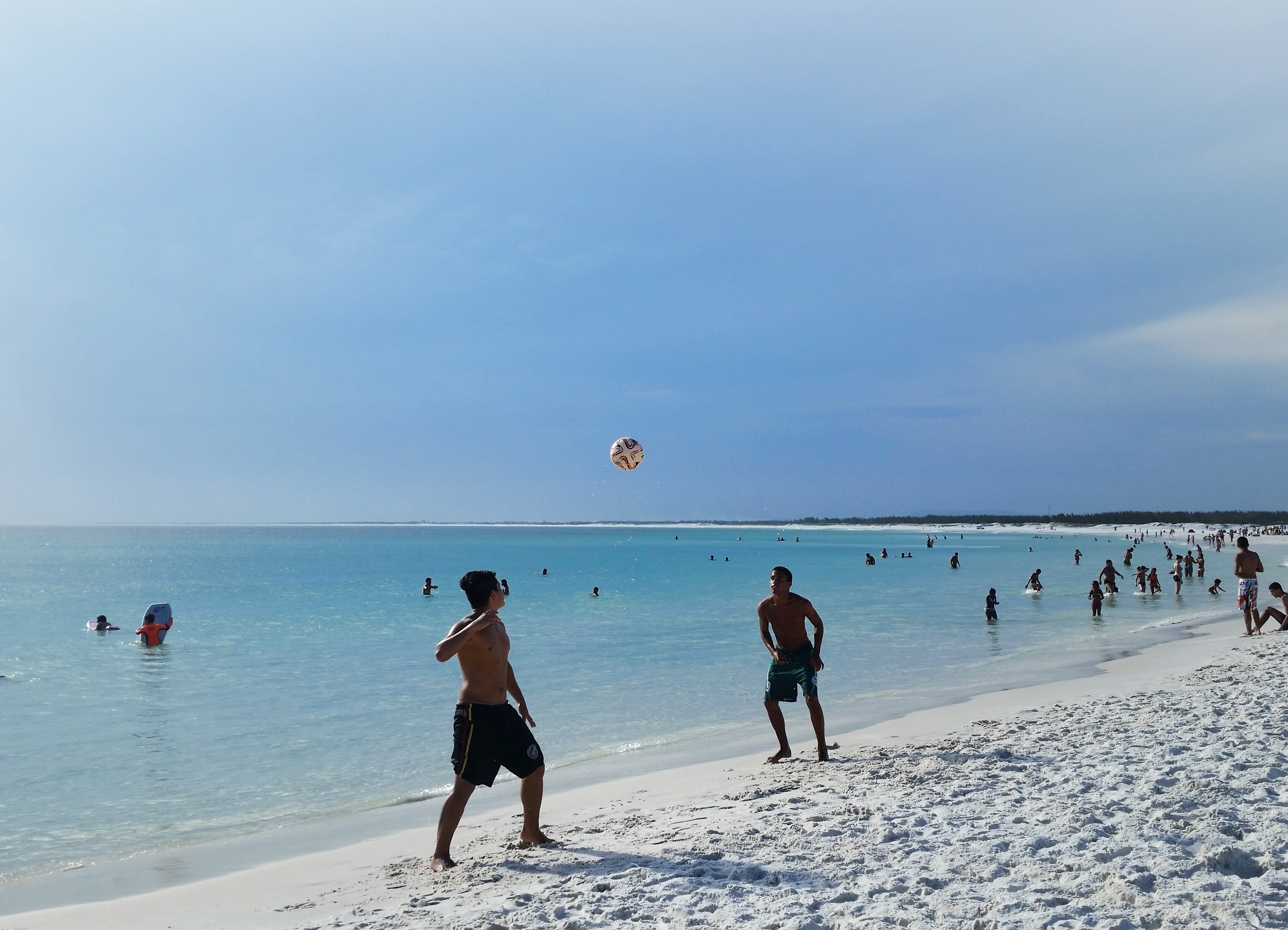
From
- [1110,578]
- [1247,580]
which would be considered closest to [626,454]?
[1247,580]

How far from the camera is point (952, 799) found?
20.0 feet

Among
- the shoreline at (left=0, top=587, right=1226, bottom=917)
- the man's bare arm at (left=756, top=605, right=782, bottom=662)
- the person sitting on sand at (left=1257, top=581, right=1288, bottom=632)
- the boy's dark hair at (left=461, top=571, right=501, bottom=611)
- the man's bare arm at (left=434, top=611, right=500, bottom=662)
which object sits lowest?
the shoreline at (left=0, top=587, right=1226, bottom=917)

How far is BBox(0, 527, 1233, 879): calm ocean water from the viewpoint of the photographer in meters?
9.08

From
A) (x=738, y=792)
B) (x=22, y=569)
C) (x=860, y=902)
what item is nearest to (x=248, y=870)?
(x=738, y=792)

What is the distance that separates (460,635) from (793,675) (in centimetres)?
388

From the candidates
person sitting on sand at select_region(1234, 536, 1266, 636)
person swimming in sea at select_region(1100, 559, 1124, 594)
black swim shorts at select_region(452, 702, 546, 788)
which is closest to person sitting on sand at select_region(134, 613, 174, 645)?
black swim shorts at select_region(452, 702, 546, 788)

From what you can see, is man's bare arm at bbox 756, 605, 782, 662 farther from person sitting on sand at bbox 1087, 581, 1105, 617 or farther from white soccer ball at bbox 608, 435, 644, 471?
person sitting on sand at bbox 1087, 581, 1105, 617

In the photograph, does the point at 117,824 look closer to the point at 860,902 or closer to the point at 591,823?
the point at 591,823

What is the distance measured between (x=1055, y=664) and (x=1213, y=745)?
9251 millimetres

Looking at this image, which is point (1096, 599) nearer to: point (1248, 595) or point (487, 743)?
point (1248, 595)

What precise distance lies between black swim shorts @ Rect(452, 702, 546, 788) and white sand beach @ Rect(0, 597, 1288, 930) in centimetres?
63

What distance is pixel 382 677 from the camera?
16.5 meters

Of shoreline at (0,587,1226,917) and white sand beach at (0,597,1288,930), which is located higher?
white sand beach at (0,597,1288,930)

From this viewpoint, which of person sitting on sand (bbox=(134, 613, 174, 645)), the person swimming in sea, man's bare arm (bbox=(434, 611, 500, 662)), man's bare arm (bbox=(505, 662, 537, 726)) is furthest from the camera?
→ the person swimming in sea
